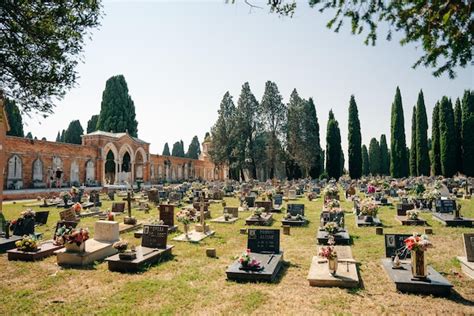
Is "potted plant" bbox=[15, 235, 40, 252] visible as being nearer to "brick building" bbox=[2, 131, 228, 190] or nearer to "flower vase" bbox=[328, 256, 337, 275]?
"flower vase" bbox=[328, 256, 337, 275]

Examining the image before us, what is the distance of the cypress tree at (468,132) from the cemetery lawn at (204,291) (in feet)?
136

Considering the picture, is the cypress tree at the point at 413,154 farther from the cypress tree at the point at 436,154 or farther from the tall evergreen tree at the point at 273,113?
the tall evergreen tree at the point at 273,113

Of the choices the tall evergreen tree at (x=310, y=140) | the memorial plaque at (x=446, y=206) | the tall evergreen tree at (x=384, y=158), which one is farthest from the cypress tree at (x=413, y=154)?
the memorial plaque at (x=446, y=206)

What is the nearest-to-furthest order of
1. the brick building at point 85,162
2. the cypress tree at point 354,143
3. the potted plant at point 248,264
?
the potted plant at point 248,264 < the brick building at point 85,162 < the cypress tree at point 354,143

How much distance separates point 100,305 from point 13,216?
48.8 feet

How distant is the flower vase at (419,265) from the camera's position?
7242mm

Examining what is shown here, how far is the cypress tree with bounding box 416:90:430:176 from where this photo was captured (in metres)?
50.7

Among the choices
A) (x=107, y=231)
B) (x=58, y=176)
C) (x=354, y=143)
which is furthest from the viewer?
(x=354, y=143)

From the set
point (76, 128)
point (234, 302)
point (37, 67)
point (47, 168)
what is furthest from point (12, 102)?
point (76, 128)

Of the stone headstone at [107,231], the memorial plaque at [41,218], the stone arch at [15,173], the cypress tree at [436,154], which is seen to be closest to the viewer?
the stone headstone at [107,231]

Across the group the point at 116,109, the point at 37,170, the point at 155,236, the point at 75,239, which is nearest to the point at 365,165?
the point at 116,109

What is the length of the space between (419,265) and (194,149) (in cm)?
8269

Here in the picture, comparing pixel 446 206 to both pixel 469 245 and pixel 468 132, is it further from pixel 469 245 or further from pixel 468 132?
pixel 468 132

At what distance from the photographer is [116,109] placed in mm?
54562
